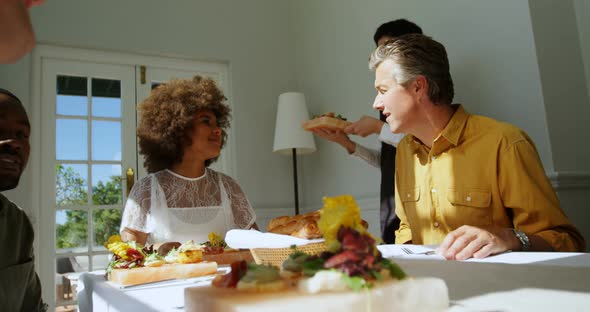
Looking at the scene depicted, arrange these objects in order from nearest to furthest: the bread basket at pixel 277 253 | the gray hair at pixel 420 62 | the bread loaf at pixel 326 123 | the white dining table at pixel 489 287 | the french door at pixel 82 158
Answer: the white dining table at pixel 489 287 → the bread basket at pixel 277 253 → the gray hair at pixel 420 62 → the bread loaf at pixel 326 123 → the french door at pixel 82 158

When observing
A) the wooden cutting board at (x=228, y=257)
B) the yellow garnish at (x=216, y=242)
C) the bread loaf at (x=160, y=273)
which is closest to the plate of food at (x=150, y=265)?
the bread loaf at (x=160, y=273)

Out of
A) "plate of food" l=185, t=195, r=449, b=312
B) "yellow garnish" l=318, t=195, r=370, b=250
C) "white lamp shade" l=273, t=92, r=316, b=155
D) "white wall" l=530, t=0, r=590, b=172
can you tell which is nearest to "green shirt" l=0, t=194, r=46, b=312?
"plate of food" l=185, t=195, r=449, b=312

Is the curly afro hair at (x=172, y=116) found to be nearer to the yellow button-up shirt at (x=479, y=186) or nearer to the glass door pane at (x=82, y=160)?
the yellow button-up shirt at (x=479, y=186)

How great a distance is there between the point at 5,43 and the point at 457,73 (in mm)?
2457

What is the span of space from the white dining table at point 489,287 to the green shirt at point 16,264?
169mm

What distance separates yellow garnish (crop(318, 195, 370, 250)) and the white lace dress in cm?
167

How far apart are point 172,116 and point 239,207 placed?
2.05 feet

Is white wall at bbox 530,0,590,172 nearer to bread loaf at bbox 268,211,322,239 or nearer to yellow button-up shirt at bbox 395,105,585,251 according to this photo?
yellow button-up shirt at bbox 395,105,585,251

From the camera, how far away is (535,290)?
0.69 metres

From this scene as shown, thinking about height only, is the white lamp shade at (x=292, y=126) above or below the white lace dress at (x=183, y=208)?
above

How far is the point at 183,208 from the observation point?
2.31m

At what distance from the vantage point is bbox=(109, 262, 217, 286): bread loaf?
1.18 meters

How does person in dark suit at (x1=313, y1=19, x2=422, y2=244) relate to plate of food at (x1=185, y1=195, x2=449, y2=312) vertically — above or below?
above

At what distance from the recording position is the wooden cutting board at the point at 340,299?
1.72ft
